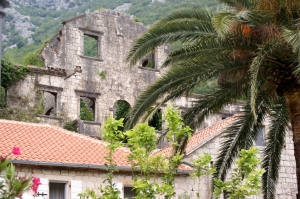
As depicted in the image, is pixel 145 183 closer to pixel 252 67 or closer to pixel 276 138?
pixel 252 67

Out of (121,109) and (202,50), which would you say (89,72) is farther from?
(202,50)

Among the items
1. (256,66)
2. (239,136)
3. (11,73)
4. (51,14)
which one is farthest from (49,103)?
(51,14)

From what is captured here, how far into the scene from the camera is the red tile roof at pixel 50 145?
21.5m

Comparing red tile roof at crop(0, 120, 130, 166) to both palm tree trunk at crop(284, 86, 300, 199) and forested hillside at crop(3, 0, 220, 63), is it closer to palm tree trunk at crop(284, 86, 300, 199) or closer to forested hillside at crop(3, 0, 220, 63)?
palm tree trunk at crop(284, 86, 300, 199)

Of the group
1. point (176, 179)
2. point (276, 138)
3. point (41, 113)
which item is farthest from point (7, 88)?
point (276, 138)

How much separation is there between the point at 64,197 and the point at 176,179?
12.3 feet

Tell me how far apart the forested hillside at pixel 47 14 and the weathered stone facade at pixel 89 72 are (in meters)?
17.7

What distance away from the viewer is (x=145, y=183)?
44.6ft

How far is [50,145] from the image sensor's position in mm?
22547

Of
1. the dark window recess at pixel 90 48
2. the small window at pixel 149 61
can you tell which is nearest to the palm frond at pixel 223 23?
the small window at pixel 149 61

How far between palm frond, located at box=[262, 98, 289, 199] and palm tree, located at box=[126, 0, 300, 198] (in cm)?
3

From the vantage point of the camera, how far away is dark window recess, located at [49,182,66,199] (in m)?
21.7

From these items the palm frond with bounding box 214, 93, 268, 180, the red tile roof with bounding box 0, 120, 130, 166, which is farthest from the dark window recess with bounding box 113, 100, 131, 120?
the palm frond with bounding box 214, 93, 268, 180

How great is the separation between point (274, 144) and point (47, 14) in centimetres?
6152
